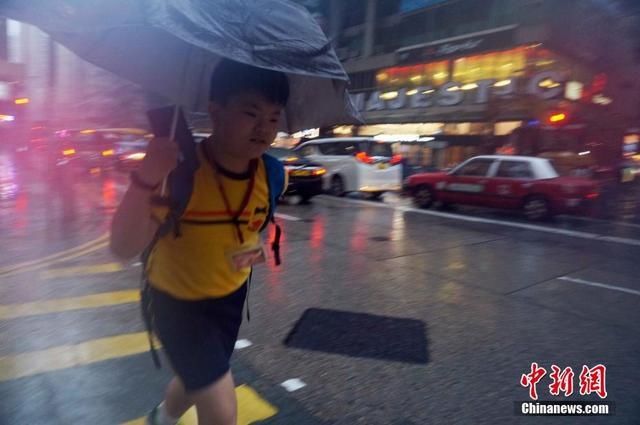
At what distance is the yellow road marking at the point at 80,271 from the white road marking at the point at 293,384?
3140mm

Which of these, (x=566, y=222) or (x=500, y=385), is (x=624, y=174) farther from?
(x=500, y=385)

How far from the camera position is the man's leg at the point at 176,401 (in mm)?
2297

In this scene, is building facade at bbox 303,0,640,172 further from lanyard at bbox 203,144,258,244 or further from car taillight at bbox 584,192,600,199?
lanyard at bbox 203,144,258,244

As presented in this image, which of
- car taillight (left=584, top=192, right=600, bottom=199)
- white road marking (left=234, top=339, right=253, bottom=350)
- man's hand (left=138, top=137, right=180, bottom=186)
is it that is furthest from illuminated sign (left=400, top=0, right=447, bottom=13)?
man's hand (left=138, top=137, right=180, bottom=186)

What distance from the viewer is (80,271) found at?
6098mm

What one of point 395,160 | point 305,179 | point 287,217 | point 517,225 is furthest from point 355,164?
point 517,225

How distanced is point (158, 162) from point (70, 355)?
2.72 metres

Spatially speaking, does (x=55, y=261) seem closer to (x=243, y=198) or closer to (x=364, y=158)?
(x=243, y=198)

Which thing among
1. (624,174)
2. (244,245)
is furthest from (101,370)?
(624,174)

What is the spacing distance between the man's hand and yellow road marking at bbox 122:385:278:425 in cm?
154

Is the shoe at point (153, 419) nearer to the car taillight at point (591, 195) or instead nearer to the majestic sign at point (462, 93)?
the car taillight at point (591, 195)

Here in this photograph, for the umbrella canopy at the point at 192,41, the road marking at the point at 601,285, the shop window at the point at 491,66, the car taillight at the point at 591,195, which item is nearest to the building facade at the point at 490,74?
the shop window at the point at 491,66

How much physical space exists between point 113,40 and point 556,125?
1695 centimetres

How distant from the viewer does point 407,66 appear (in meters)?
32.9
